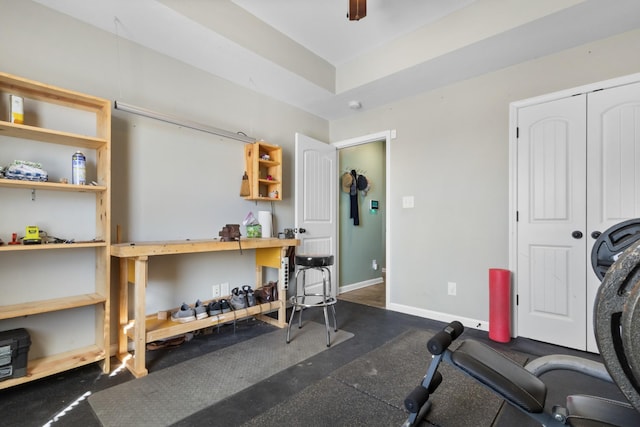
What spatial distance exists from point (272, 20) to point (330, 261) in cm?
225

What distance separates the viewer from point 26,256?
1.97 metres

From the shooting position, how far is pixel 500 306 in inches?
104

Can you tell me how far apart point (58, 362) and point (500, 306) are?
337cm

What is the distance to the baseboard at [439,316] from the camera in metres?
2.94

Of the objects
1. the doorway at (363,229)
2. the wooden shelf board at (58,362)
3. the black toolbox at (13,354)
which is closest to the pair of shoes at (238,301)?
the wooden shelf board at (58,362)

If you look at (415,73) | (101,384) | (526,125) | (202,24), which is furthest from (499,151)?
(101,384)

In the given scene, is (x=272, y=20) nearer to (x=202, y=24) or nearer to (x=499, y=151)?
(x=202, y=24)

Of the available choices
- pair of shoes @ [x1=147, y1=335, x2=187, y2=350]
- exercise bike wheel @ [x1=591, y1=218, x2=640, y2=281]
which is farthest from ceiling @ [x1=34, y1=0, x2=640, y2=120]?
pair of shoes @ [x1=147, y1=335, x2=187, y2=350]

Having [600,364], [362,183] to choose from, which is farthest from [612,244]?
[362,183]

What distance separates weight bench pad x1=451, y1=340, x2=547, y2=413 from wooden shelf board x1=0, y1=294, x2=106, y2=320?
221 cm

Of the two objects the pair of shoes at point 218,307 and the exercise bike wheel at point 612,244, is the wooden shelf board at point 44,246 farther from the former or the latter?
the exercise bike wheel at point 612,244

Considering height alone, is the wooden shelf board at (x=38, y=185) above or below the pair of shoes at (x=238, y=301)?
above

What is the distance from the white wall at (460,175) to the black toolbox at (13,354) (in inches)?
126

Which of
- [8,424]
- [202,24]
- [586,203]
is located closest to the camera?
[8,424]
